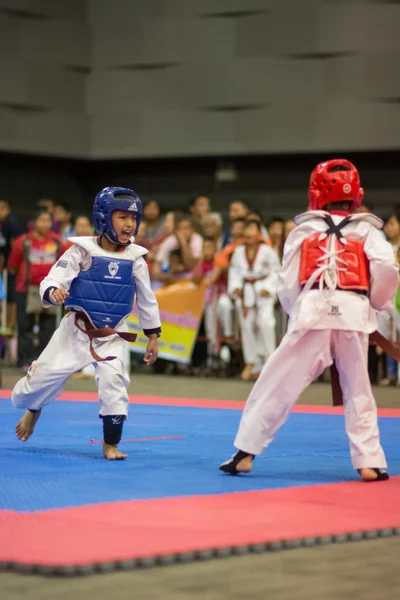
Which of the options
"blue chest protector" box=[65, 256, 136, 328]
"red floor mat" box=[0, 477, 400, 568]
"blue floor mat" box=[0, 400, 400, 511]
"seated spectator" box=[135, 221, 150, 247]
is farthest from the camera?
"seated spectator" box=[135, 221, 150, 247]

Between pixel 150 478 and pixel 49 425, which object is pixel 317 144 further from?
pixel 150 478

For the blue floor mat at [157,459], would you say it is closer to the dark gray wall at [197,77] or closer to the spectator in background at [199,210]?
the spectator in background at [199,210]

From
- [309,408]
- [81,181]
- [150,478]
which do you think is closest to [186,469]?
[150,478]

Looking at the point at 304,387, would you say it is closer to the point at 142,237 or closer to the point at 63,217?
the point at 142,237

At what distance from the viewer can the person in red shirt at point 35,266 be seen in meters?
12.1

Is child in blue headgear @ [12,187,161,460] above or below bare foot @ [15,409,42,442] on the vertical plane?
above

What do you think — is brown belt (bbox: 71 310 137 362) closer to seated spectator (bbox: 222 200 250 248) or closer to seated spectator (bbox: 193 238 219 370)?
seated spectator (bbox: 193 238 219 370)

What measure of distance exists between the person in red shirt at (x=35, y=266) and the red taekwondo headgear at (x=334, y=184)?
270 inches

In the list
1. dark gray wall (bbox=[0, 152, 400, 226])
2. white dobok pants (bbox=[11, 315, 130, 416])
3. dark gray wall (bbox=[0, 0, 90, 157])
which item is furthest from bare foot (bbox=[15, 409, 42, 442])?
dark gray wall (bbox=[0, 0, 90, 157])

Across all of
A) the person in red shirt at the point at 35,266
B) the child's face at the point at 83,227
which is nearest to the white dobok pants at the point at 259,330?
the child's face at the point at 83,227

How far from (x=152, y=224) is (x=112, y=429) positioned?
7809 millimetres

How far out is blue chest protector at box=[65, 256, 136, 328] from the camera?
20.0 feet

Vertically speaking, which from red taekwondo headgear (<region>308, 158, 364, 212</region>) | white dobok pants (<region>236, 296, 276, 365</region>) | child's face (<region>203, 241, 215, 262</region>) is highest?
red taekwondo headgear (<region>308, 158, 364, 212</region>)

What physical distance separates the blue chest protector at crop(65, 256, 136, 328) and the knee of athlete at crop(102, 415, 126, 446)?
0.52 meters
